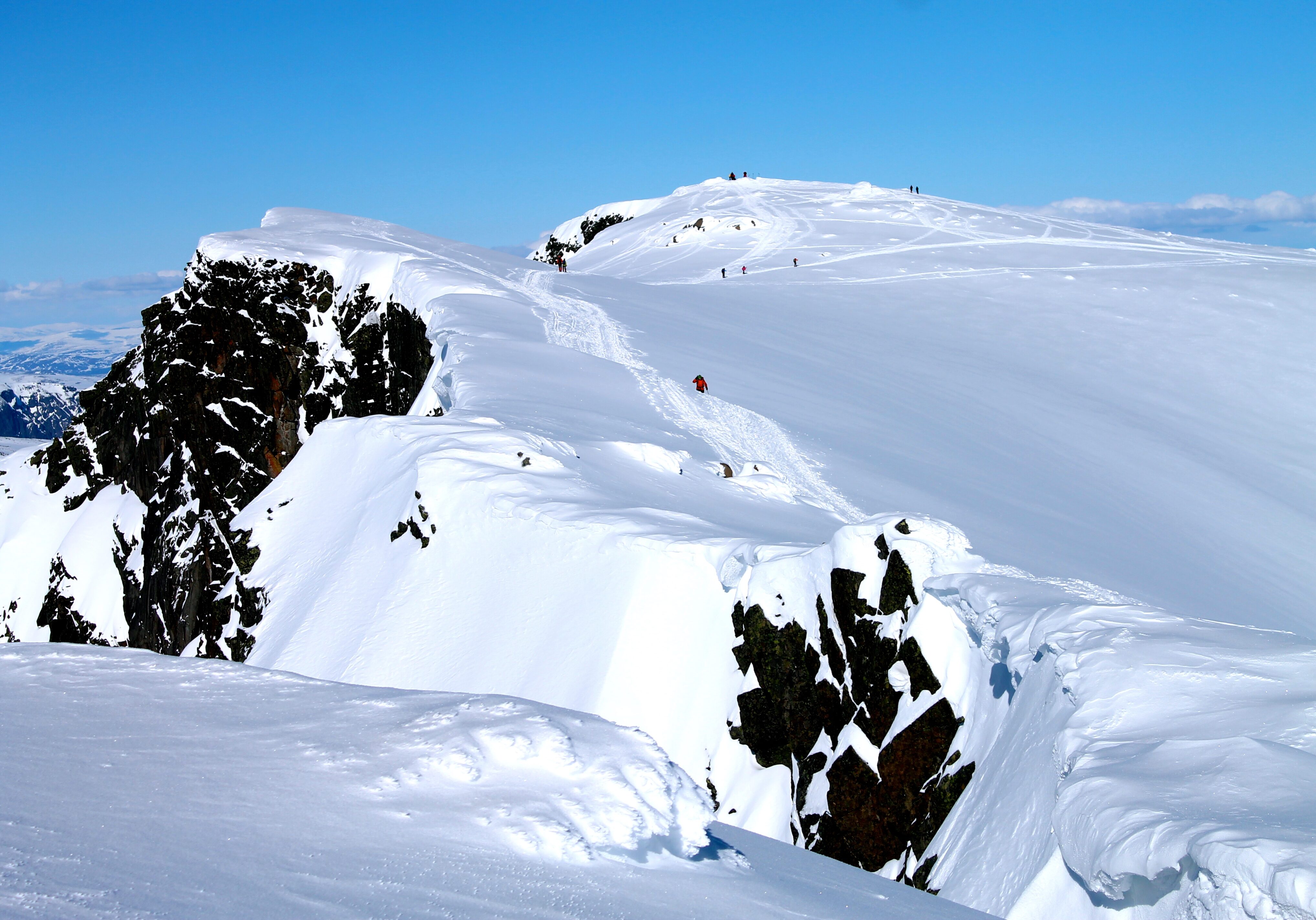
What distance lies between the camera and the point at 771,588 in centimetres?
1184

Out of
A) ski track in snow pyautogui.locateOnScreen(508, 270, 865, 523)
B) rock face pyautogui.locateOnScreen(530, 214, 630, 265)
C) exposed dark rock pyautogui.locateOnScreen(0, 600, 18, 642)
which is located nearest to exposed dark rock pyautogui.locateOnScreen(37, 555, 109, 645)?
exposed dark rock pyautogui.locateOnScreen(0, 600, 18, 642)

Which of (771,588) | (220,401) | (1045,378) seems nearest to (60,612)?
(220,401)

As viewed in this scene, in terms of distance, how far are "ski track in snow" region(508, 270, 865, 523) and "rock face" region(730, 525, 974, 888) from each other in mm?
6207

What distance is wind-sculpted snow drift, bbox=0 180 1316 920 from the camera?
6.44 m

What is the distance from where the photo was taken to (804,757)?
11.4 meters

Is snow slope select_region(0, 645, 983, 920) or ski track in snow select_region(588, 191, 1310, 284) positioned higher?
ski track in snow select_region(588, 191, 1310, 284)

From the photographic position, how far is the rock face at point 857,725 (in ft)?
32.6

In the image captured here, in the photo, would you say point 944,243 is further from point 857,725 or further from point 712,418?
point 857,725

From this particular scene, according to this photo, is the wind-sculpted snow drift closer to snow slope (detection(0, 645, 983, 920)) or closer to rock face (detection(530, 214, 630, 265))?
snow slope (detection(0, 645, 983, 920))

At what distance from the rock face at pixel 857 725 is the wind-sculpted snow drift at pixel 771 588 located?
39 millimetres

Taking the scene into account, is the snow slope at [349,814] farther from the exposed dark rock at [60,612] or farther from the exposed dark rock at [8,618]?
the exposed dark rock at [8,618]

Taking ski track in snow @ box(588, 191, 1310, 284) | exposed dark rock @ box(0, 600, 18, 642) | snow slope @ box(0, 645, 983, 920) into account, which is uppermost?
ski track in snow @ box(588, 191, 1310, 284)

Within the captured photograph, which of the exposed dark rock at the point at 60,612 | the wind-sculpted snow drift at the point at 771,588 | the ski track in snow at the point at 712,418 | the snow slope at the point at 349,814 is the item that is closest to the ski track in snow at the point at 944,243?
the wind-sculpted snow drift at the point at 771,588

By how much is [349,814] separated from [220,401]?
36415 mm
